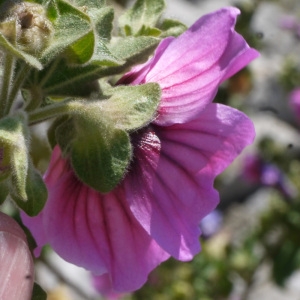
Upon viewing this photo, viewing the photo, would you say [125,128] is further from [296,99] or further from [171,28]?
[296,99]

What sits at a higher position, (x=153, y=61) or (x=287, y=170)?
(x=153, y=61)

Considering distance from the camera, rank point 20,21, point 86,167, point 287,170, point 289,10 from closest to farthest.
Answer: point 20,21 < point 86,167 < point 287,170 < point 289,10

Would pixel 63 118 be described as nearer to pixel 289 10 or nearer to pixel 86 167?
pixel 86 167

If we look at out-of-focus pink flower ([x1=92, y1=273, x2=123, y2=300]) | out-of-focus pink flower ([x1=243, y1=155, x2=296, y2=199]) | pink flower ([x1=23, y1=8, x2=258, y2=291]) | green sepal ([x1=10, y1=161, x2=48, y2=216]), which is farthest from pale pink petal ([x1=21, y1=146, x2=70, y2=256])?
out-of-focus pink flower ([x1=243, y1=155, x2=296, y2=199])

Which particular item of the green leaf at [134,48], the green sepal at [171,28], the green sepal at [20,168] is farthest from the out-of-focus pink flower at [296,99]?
the green sepal at [20,168]

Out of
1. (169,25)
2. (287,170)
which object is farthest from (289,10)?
(169,25)

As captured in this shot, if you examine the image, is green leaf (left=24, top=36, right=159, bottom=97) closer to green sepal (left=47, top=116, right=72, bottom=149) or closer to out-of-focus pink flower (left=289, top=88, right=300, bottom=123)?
green sepal (left=47, top=116, right=72, bottom=149)

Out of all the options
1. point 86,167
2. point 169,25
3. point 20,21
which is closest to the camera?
point 20,21
